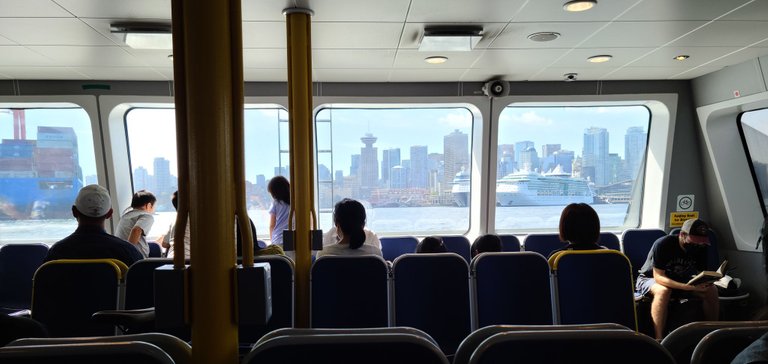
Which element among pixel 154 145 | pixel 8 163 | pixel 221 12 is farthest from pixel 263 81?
pixel 221 12

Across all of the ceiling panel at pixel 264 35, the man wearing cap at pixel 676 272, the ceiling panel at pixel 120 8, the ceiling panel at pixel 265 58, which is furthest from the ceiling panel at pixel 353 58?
the man wearing cap at pixel 676 272

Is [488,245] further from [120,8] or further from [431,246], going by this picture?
[120,8]

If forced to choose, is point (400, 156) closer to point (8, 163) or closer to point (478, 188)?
point (478, 188)

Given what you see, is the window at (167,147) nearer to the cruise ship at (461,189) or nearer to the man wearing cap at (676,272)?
the cruise ship at (461,189)

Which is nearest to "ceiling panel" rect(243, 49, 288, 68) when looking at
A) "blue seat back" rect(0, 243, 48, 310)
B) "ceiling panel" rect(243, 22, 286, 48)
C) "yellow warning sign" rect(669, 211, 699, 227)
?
"ceiling panel" rect(243, 22, 286, 48)

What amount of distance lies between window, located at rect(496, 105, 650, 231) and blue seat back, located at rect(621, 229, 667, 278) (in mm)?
1450

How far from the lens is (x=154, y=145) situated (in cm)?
700

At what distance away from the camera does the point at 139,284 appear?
285cm

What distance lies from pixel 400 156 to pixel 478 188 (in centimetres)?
123

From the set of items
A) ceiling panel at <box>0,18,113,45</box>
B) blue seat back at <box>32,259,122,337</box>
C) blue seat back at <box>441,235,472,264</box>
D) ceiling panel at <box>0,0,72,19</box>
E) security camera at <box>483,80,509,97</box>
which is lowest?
blue seat back at <box>441,235,472,264</box>

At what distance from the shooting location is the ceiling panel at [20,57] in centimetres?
471

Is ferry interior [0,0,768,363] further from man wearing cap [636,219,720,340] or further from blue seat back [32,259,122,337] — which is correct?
man wearing cap [636,219,720,340]

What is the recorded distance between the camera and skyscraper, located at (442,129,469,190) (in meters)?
7.23

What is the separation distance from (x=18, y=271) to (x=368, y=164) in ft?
14.0
